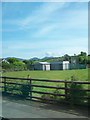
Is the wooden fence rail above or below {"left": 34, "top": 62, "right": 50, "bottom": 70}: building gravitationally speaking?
below

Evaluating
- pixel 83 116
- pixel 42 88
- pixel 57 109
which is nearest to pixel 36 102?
pixel 42 88

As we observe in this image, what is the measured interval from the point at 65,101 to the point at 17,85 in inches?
118

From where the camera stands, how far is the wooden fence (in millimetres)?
7656

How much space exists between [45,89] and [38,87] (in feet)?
0.85

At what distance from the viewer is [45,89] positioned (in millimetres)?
9250

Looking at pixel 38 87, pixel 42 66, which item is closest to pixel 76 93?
pixel 38 87

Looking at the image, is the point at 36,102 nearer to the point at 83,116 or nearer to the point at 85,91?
the point at 85,91

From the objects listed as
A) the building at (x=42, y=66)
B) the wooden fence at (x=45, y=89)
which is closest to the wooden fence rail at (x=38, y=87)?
the wooden fence at (x=45, y=89)

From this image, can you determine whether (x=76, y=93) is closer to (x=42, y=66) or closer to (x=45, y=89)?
(x=45, y=89)

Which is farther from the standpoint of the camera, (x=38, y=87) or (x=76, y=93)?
(x=38, y=87)

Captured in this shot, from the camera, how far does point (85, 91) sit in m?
7.52

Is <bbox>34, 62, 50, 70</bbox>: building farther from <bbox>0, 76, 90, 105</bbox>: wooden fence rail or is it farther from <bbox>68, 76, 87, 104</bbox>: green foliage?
<bbox>68, 76, 87, 104</bbox>: green foliage

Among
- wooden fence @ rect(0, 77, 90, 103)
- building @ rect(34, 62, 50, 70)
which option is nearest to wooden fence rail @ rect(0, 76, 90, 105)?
wooden fence @ rect(0, 77, 90, 103)

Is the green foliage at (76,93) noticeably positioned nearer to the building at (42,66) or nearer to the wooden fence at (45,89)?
the wooden fence at (45,89)
